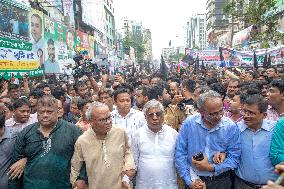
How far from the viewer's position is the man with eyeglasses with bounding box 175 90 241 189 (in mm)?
3943

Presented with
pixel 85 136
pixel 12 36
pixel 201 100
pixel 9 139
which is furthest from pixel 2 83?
pixel 201 100

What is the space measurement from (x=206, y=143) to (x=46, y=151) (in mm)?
1754

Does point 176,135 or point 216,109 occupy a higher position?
point 216,109

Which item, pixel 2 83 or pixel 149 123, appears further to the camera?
pixel 2 83

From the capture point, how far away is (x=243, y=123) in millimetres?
4074

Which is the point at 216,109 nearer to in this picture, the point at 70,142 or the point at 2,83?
the point at 70,142

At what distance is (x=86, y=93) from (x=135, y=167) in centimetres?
518

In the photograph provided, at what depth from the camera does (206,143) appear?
406 cm

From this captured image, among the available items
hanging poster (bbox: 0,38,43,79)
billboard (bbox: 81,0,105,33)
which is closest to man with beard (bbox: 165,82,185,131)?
hanging poster (bbox: 0,38,43,79)

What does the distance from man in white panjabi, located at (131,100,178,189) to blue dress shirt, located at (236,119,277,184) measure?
802mm

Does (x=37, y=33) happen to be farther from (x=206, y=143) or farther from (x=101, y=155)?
(x=206, y=143)

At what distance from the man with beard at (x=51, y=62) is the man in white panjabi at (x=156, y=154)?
1177cm

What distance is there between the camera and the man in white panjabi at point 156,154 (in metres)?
4.18

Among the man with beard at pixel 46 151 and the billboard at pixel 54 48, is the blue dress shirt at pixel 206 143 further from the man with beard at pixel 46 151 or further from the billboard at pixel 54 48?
the billboard at pixel 54 48
